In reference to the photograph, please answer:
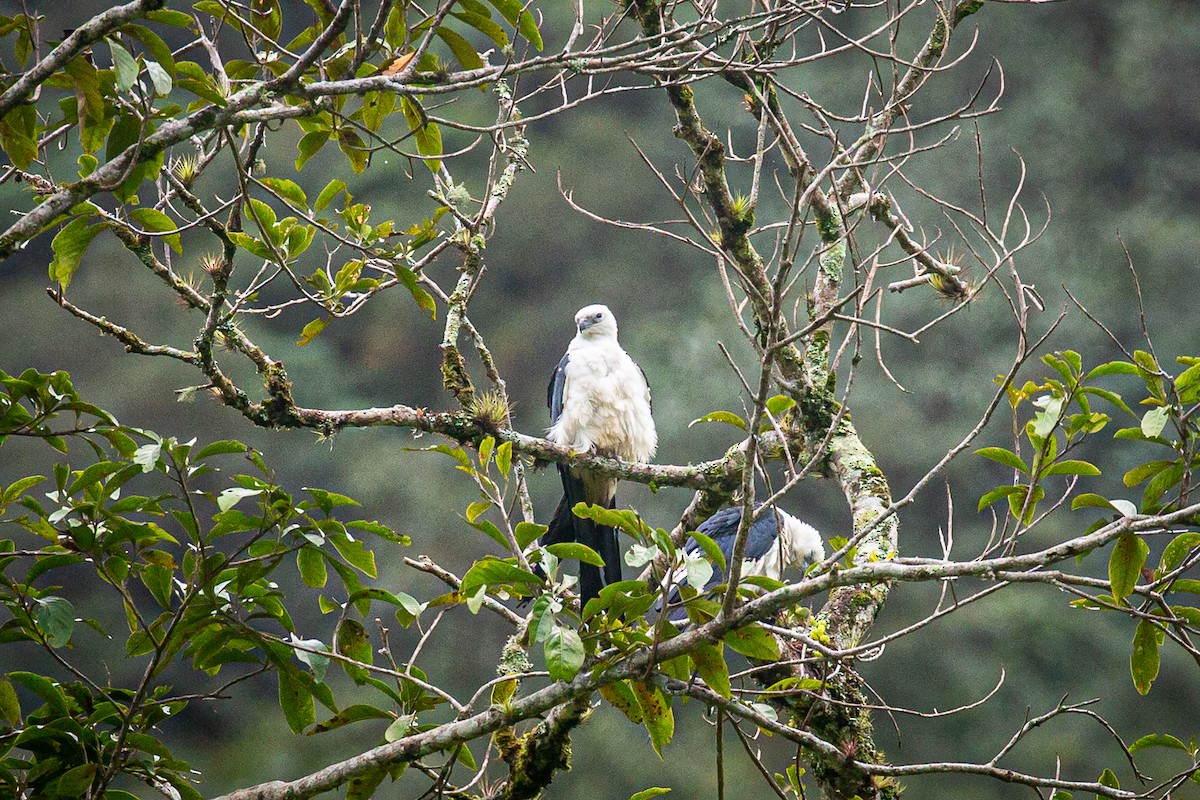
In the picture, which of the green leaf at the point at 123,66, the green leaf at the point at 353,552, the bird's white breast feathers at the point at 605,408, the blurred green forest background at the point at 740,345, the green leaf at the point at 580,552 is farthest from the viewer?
the blurred green forest background at the point at 740,345

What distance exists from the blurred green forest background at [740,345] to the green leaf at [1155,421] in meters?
6.05

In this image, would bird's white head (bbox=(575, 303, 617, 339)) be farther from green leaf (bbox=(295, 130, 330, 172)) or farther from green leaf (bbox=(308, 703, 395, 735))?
green leaf (bbox=(308, 703, 395, 735))

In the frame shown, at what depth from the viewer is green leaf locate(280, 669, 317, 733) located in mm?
1863

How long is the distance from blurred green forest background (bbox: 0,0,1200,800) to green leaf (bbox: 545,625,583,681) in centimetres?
619

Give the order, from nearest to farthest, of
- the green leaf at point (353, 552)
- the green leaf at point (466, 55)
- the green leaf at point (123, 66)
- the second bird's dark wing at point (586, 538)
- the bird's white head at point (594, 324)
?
1. the green leaf at point (123, 66)
2. the green leaf at point (353, 552)
3. the green leaf at point (466, 55)
4. the second bird's dark wing at point (586, 538)
5. the bird's white head at point (594, 324)

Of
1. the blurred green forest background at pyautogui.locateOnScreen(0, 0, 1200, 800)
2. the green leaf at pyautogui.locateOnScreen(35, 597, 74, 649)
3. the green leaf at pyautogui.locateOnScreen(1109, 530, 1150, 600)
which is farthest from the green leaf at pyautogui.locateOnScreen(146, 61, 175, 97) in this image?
the blurred green forest background at pyautogui.locateOnScreen(0, 0, 1200, 800)

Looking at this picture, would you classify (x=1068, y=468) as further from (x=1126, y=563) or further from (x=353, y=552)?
(x=353, y=552)

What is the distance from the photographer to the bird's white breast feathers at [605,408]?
3.90 metres

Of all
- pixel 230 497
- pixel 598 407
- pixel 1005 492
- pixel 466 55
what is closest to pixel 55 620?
pixel 230 497

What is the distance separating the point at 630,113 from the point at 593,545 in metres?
7.26

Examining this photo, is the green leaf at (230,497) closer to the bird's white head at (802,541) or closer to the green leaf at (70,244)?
→ the green leaf at (70,244)

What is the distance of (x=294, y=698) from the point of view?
1.88 meters

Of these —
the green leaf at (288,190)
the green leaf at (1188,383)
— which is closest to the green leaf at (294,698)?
the green leaf at (288,190)

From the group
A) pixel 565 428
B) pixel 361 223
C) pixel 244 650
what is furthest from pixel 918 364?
pixel 244 650
